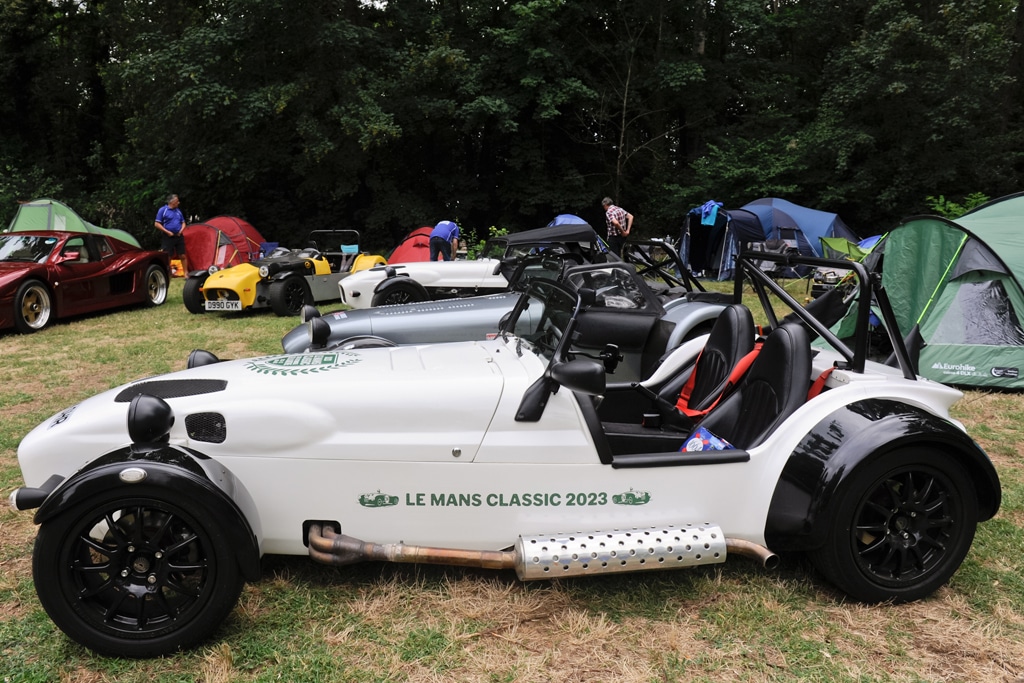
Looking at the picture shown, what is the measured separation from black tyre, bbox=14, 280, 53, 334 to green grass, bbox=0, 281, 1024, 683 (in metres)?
7.20

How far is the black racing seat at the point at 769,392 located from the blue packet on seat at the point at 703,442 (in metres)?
0.09

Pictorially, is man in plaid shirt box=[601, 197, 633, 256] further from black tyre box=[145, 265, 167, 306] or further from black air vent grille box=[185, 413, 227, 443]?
black air vent grille box=[185, 413, 227, 443]

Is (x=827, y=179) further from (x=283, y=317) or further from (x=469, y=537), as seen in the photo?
(x=469, y=537)

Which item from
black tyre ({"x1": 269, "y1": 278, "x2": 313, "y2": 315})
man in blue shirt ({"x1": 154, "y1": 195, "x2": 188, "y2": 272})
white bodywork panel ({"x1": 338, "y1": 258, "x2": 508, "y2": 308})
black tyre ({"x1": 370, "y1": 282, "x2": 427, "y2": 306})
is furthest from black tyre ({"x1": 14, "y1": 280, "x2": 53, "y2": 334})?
black tyre ({"x1": 370, "y1": 282, "x2": 427, "y2": 306})

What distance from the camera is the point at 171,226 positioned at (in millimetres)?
14180

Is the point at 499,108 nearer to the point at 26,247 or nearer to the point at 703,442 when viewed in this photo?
the point at 26,247

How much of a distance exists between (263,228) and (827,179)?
17168 millimetres

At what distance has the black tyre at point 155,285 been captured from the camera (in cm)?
1191

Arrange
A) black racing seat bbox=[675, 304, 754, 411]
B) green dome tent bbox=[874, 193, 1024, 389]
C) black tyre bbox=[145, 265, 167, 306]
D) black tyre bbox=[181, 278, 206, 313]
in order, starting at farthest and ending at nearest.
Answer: black tyre bbox=[145, 265, 167, 306] < black tyre bbox=[181, 278, 206, 313] < green dome tent bbox=[874, 193, 1024, 389] < black racing seat bbox=[675, 304, 754, 411]

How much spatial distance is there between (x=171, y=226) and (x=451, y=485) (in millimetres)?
13522

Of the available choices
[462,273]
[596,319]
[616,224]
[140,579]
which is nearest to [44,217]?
[462,273]

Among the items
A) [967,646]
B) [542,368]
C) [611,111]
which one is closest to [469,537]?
[542,368]

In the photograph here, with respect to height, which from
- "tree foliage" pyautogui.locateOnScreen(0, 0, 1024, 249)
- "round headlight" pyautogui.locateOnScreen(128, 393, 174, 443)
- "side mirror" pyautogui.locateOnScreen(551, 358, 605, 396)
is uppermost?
"tree foliage" pyautogui.locateOnScreen(0, 0, 1024, 249)

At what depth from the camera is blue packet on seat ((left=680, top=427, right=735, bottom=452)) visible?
322cm
